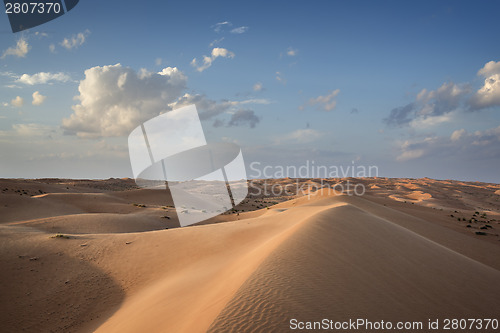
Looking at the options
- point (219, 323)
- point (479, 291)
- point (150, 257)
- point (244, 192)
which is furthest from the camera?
point (244, 192)

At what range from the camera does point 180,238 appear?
44.5 feet

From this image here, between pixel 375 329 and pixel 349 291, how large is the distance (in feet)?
3.59

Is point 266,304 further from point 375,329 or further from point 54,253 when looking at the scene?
point 54,253

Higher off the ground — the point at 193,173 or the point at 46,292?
the point at 193,173

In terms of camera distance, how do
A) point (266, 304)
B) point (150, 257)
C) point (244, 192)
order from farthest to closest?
point (244, 192), point (150, 257), point (266, 304)

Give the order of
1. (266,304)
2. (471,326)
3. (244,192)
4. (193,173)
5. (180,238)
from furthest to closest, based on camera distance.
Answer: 1. (244,192)
2. (193,173)
3. (180,238)
4. (471,326)
5. (266,304)

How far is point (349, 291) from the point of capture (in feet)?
18.5

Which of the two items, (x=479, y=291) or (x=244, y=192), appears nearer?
(x=479, y=291)

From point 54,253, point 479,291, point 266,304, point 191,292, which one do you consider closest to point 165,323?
point 191,292

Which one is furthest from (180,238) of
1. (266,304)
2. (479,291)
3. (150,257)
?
(479,291)

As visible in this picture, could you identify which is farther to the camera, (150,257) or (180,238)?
(180,238)

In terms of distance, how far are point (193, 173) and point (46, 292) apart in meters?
13.8

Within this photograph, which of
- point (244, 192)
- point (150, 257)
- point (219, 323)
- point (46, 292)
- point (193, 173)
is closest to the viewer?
point (219, 323)

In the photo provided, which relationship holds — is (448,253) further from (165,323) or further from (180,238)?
(180,238)
